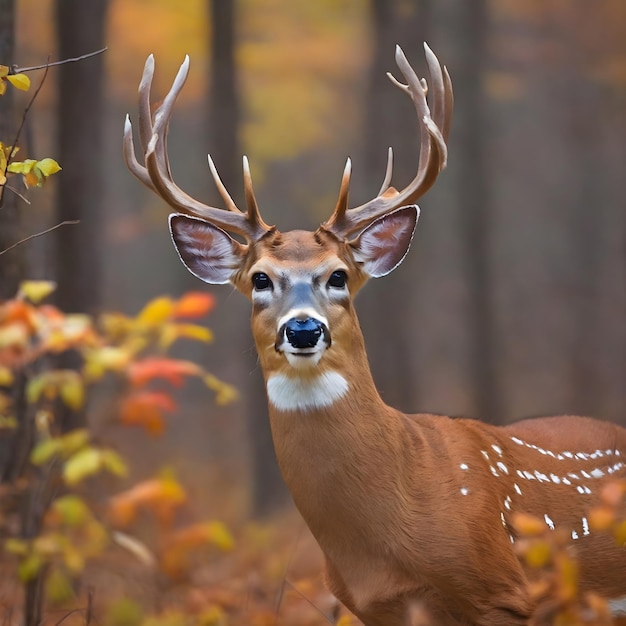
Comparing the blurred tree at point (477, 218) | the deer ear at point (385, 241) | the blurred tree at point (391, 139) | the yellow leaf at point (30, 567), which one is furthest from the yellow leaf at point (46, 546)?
the blurred tree at point (477, 218)

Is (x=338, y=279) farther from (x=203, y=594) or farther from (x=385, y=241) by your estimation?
(x=203, y=594)

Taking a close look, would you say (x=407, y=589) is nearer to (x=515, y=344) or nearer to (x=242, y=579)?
(x=242, y=579)

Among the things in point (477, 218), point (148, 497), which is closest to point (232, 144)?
point (477, 218)

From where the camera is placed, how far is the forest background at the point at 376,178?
1274 centimetres

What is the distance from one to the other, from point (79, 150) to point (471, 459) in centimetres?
581

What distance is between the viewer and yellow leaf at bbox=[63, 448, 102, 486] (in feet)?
17.4

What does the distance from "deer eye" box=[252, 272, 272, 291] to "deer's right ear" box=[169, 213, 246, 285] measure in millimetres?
348

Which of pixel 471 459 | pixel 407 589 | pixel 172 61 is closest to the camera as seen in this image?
pixel 407 589

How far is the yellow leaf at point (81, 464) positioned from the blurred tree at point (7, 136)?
104 cm

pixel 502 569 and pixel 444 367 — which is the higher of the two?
pixel 502 569

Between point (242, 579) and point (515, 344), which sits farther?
point (515, 344)

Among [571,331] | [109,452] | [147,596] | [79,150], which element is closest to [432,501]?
[109,452]

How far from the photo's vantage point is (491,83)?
20047 millimetres

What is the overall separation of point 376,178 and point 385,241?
8443 mm
